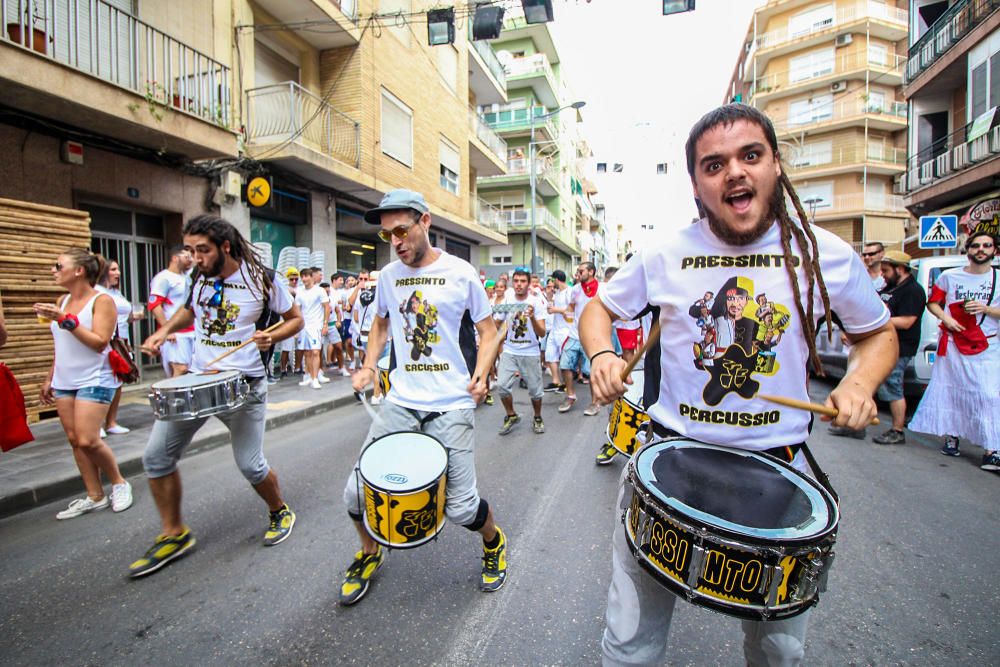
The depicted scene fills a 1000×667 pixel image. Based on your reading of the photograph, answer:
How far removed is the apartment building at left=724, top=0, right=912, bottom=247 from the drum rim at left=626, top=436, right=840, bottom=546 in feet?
122

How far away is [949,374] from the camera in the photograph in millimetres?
5355

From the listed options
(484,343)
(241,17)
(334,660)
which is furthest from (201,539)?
(241,17)

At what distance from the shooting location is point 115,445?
554 centimetres

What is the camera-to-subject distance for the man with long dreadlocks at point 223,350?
3.14m

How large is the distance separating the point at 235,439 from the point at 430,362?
1427 mm

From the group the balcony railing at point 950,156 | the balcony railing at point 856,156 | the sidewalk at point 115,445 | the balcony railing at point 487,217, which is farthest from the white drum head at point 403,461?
the balcony railing at point 856,156

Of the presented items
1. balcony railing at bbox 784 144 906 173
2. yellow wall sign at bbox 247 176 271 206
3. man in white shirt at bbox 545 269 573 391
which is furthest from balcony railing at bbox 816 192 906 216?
yellow wall sign at bbox 247 176 271 206

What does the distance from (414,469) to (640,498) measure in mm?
1311

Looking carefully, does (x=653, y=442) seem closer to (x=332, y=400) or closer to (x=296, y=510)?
(x=296, y=510)

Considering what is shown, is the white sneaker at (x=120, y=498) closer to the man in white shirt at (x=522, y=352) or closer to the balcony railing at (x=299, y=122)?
the man in white shirt at (x=522, y=352)

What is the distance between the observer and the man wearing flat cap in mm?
5852

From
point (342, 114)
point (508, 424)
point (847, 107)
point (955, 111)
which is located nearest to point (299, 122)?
point (342, 114)

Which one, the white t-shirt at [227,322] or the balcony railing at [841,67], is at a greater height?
the balcony railing at [841,67]

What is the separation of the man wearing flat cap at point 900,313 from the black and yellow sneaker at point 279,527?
618 cm
